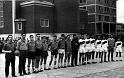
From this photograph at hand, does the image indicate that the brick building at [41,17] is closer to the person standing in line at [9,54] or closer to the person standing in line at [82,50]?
the person standing in line at [82,50]

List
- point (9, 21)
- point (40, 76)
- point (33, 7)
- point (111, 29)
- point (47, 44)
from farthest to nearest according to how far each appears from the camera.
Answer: point (111, 29), point (9, 21), point (33, 7), point (47, 44), point (40, 76)

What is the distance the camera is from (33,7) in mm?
46625

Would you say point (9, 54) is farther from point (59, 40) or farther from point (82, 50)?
point (82, 50)

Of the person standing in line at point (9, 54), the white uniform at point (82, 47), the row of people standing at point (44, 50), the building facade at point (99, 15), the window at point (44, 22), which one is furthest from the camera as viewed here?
the building facade at point (99, 15)

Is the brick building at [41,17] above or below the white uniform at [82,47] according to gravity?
above

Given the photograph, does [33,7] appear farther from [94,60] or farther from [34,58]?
[34,58]

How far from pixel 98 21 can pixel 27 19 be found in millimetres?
29865

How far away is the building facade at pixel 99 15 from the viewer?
2840 inches

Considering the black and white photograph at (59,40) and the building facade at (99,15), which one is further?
the building facade at (99,15)

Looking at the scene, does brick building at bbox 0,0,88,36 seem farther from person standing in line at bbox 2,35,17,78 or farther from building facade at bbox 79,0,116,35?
person standing in line at bbox 2,35,17,78

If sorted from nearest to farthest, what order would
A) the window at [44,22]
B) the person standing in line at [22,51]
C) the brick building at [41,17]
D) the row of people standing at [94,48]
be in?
the person standing in line at [22,51], the row of people standing at [94,48], the brick building at [41,17], the window at [44,22]

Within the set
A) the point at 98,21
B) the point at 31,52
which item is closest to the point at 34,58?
the point at 31,52

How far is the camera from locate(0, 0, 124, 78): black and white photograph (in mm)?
12742

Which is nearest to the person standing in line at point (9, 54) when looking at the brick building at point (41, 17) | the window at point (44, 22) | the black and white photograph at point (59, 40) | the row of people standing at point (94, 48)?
the black and white photograph at point (59, 40)
